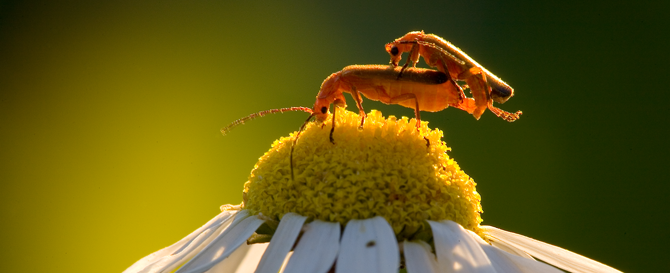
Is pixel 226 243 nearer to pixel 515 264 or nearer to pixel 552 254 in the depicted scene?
pixel 515 264

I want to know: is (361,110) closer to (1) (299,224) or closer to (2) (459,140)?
(1) (299,224)

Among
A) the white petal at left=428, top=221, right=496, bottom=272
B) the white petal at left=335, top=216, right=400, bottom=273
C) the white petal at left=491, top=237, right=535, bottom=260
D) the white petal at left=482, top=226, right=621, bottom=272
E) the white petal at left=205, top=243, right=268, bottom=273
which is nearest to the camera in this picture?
the white petal at left=335, top=216, right=400, bottom=273

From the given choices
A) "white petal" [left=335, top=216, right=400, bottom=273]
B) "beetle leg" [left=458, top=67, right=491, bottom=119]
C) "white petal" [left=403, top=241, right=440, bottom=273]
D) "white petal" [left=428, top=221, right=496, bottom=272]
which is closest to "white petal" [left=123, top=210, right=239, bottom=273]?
"white petal" [left=335, top=216, right=400, bottom=273]

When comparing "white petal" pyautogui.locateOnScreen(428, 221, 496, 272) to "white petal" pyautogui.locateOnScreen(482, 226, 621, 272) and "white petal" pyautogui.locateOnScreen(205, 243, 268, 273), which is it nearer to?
"white petal" pyautogui.locateOnScreen(482, 226, 621, 272)

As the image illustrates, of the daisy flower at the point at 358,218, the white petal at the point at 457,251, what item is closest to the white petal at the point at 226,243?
the daisy flower at the point at 358,218

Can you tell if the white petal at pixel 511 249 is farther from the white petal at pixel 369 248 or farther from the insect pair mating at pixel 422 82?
the white petal at pixel 369 248
